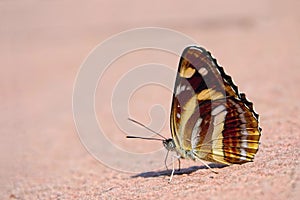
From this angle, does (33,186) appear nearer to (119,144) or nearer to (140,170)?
(140,170)

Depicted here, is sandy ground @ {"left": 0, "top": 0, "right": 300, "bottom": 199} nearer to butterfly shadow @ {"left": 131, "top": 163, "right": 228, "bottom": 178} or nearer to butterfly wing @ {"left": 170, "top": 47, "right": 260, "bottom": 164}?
butterfly shadow @ {"left": 131, "top": 163, "right": 228, "bottom": 178}

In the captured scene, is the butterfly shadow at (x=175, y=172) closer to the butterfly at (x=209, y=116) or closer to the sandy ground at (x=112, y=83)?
the sandy ground at (x=112, y=83)

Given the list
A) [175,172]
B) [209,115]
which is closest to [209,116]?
[209,115]

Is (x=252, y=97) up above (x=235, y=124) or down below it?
above

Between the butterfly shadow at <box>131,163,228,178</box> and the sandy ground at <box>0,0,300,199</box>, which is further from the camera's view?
the butterfly shadow at <box>131,163,228,178</box>

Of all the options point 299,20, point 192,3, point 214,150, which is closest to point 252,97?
point 214,150

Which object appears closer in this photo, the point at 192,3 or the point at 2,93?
the point at 2,93

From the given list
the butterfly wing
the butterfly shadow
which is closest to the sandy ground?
the butterfly shadow
